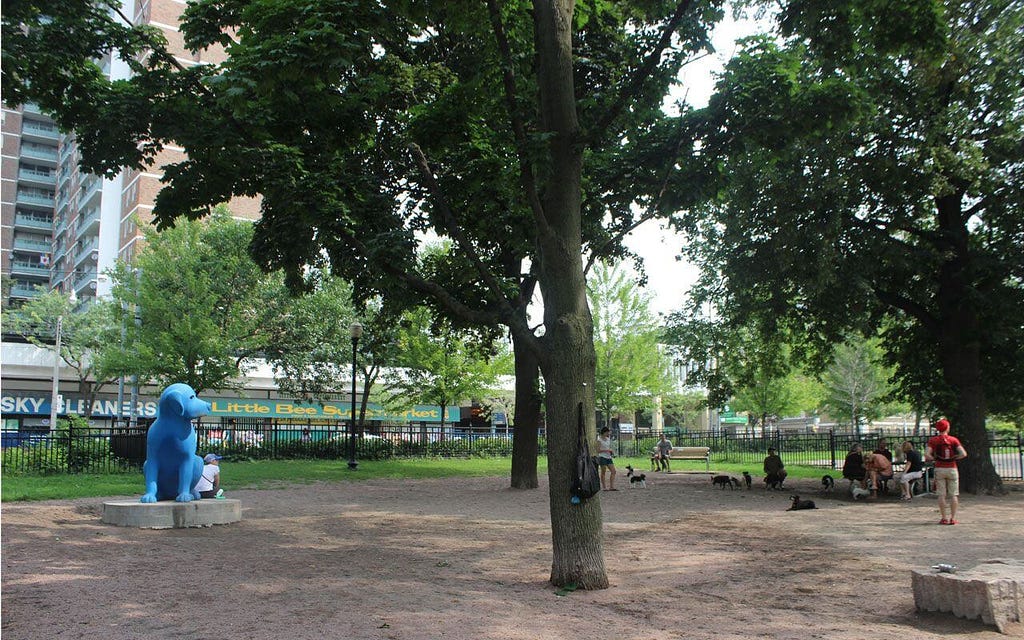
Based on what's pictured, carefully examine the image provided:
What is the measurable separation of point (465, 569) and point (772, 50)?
7.13m

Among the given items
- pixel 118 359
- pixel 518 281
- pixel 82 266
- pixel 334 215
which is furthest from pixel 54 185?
pixel 334 215

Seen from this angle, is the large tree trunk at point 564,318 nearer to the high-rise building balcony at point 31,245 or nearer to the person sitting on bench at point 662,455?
the person sitting on bench at point 662,455

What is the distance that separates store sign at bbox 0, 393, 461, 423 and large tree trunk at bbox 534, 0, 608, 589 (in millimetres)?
37178

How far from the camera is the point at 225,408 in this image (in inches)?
1889

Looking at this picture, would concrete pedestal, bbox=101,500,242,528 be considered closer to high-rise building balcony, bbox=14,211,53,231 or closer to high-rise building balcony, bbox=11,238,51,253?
high-rise building balcony, bbox=11,238,51,253

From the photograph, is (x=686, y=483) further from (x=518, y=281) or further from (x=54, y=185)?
(x=54, y=185)

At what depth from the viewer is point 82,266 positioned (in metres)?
68.4

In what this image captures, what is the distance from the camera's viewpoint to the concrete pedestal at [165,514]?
11.1 meters

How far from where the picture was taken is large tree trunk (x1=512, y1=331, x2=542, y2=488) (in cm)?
1859

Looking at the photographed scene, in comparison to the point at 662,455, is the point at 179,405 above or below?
above

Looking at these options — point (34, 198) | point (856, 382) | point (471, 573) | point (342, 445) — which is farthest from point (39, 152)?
point (471, 573)

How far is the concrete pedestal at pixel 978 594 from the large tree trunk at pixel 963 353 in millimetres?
12373

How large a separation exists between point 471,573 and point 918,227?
14.6m

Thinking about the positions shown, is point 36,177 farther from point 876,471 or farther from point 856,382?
point 876,471
